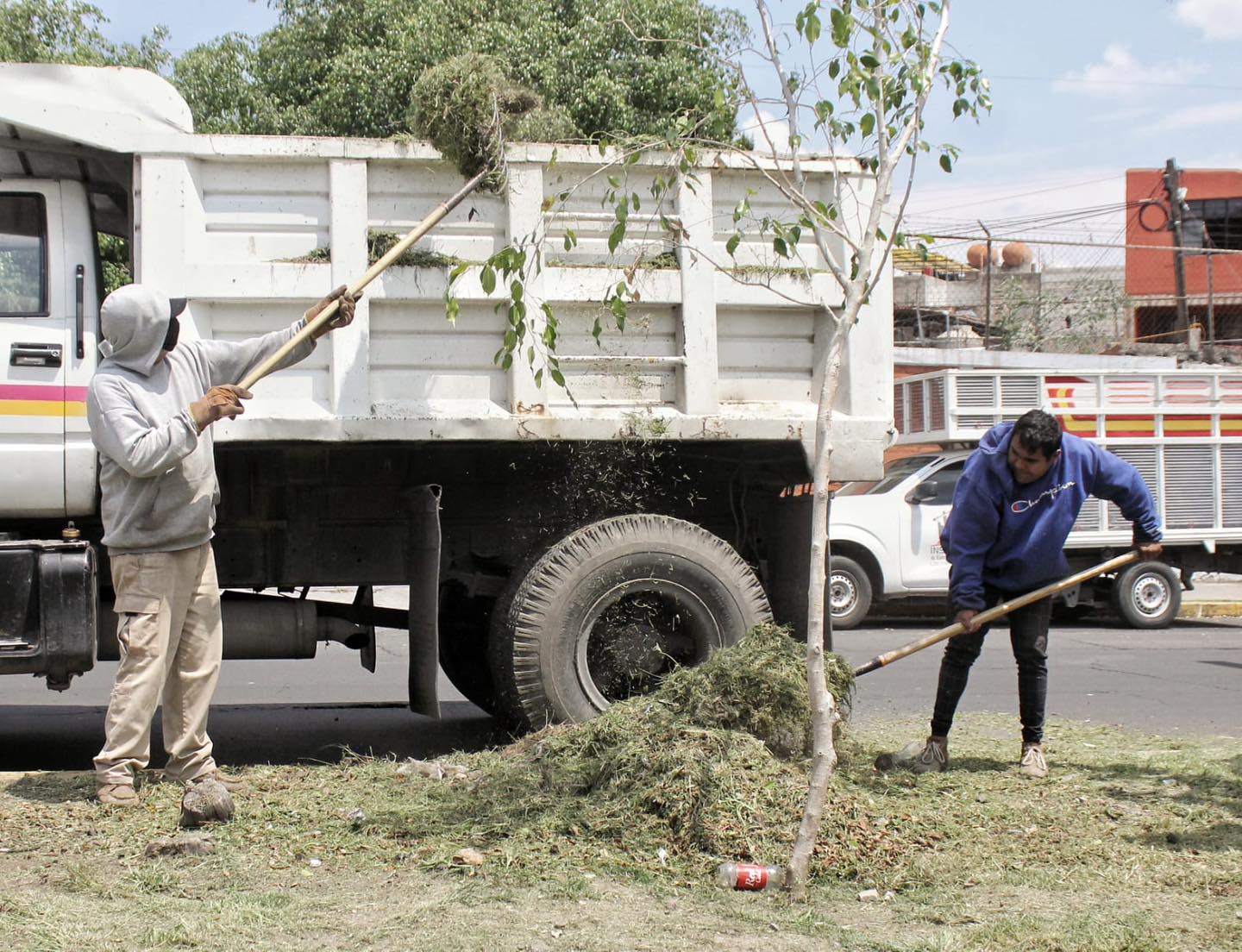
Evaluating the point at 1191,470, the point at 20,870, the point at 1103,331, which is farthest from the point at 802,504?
the point at 1103,331

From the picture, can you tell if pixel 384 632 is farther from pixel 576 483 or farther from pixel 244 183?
pixel 244 183

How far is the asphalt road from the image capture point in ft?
20.1

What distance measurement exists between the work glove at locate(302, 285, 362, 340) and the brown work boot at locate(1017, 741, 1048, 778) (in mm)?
3109

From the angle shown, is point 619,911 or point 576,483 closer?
point 619,911

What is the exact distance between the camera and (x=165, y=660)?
4.51 meters

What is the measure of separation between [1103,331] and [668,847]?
15.5 metres

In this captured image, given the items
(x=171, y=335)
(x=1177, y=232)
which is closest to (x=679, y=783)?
(x=171, y=335)

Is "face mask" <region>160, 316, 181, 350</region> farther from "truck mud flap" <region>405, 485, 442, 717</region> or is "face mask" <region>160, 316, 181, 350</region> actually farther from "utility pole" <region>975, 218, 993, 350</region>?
"utility pole" <region>975, 218, 993, 350</region>

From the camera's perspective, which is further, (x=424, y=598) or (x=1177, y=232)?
(x=1177, y=232)

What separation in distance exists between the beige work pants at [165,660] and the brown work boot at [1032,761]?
3.12 m

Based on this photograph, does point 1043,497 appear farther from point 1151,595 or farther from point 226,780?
point 1151,595

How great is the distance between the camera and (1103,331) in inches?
688

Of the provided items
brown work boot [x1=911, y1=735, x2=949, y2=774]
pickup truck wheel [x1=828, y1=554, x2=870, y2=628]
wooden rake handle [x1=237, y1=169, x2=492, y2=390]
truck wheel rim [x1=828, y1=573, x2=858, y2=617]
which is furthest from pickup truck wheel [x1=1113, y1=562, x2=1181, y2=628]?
wooden rake handle [x1=237, y1=169, x2=492, y2=390]

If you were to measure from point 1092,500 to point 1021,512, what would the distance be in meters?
6.87
